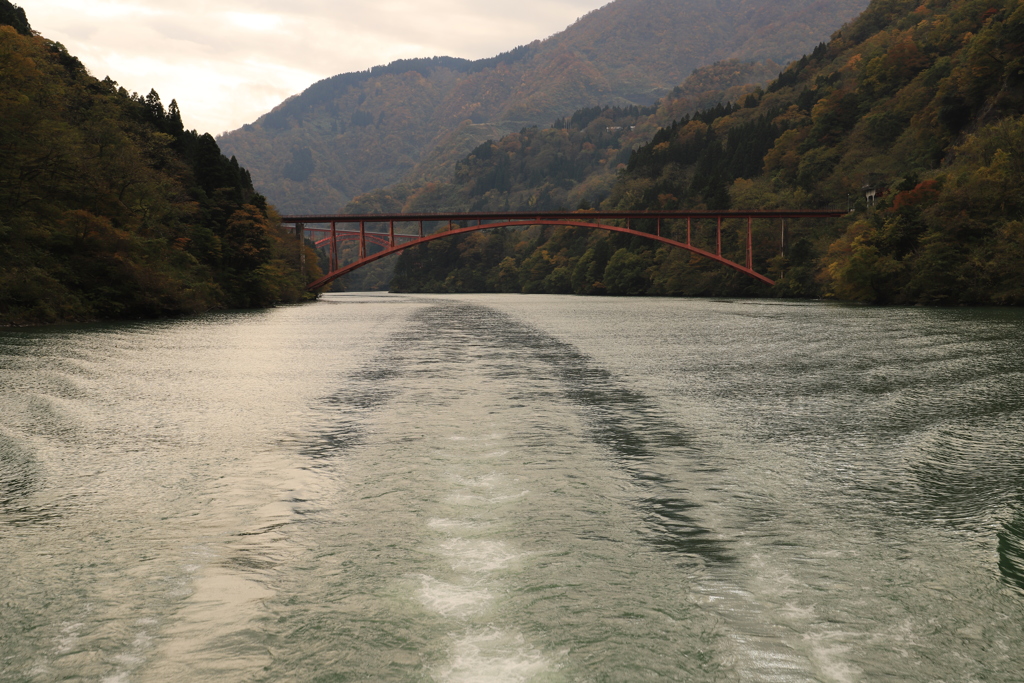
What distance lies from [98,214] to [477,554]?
37787 millimetres

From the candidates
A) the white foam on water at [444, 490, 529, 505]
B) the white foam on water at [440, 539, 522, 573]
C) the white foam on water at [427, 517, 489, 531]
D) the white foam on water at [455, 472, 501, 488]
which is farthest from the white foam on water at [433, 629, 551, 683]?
the white foam on water at [455, 472, 501, 488]

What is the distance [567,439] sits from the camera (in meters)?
10.0

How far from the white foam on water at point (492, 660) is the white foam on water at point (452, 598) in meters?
0.32

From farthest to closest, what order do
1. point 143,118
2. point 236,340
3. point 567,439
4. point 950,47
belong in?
point 950,47 < point 143,118 < point 236,340 < point 567,439

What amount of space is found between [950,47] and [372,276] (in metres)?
144

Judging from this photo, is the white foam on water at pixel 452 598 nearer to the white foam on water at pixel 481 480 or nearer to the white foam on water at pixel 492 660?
the white foam on water at pixel 492 660

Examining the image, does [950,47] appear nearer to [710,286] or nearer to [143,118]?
[710,286]

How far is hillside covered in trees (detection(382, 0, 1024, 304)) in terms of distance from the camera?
145 ft

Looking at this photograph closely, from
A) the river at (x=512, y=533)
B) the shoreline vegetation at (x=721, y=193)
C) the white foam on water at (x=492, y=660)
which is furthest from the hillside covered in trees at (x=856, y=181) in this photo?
the white foam on water at (x=492, y=660)

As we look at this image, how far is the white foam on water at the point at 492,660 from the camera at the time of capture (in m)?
4.03

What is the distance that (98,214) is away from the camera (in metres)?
37.2

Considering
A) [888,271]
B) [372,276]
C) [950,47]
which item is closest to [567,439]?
[888,271]

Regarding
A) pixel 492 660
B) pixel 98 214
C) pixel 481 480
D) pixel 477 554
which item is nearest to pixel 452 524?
pixel 477 554

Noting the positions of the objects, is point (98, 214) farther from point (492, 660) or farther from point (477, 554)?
point (492, 660)
